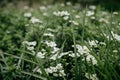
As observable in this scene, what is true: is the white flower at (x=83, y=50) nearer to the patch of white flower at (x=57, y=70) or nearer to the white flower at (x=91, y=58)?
the white flower at (x=91, y=58)

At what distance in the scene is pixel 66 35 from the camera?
9.34ft

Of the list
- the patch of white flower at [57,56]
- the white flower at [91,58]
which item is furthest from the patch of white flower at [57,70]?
the white flower at [91,58]

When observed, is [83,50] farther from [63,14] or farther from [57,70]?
[63,14]

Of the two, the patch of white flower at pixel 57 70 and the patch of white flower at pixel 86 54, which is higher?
the patch of white flower at pixel 86 54

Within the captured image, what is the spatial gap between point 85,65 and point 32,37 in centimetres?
109

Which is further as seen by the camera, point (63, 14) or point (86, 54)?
point (63, 14)

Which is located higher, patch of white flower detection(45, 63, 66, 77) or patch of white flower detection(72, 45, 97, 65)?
patch of white flower detection(72, 45, 97, 65)

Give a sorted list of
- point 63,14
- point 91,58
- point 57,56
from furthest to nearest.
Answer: point 63,14, point 57,56, point 91,58

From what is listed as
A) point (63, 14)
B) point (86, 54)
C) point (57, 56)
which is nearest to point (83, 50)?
point (86, 54)

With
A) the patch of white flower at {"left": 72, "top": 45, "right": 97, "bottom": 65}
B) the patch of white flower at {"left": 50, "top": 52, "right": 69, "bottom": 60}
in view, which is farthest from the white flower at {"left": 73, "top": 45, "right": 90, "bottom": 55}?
the patch of white flower at {"left": 50, "top": 52, "right": 69, "bottom": 60}

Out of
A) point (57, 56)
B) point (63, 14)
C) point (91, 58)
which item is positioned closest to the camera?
point (91, 58)

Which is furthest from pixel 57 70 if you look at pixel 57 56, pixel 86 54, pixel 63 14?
pixel 63 14

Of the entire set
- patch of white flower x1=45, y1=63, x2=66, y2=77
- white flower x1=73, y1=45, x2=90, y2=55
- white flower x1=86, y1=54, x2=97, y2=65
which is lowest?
patch of white flower x1=45, y1=63, x2=66, y2=77

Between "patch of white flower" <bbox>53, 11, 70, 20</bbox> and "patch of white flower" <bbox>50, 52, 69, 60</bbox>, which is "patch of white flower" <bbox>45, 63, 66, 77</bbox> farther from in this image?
"patch of white flower" <bbox>53, 11, 70, 20</bbox>
